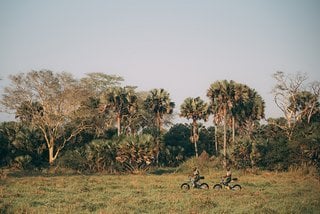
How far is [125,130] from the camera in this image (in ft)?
167

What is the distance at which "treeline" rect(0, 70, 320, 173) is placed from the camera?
38312mm

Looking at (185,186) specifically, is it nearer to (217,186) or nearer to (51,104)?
(217,186)

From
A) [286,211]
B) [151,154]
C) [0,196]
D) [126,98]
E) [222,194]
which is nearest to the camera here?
[286,211]

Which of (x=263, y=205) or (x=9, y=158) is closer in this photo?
(x=263, y=205)

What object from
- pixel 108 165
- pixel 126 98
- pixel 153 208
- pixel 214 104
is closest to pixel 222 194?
pixel 153 208

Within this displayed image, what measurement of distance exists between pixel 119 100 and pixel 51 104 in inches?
308

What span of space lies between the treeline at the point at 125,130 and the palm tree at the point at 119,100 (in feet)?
0.37

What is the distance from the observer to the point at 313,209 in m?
15.5

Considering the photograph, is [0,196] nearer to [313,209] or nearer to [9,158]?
[313,209]

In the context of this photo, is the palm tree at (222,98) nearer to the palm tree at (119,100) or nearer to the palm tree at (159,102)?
the palm tree at (159,102)

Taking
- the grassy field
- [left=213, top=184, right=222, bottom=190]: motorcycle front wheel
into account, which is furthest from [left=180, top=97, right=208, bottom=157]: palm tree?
the grassy field

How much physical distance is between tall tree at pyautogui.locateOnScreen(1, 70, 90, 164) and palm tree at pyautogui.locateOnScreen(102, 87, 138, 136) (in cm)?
317

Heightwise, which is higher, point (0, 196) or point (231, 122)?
point (231, 122)

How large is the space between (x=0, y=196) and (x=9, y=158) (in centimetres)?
2282
